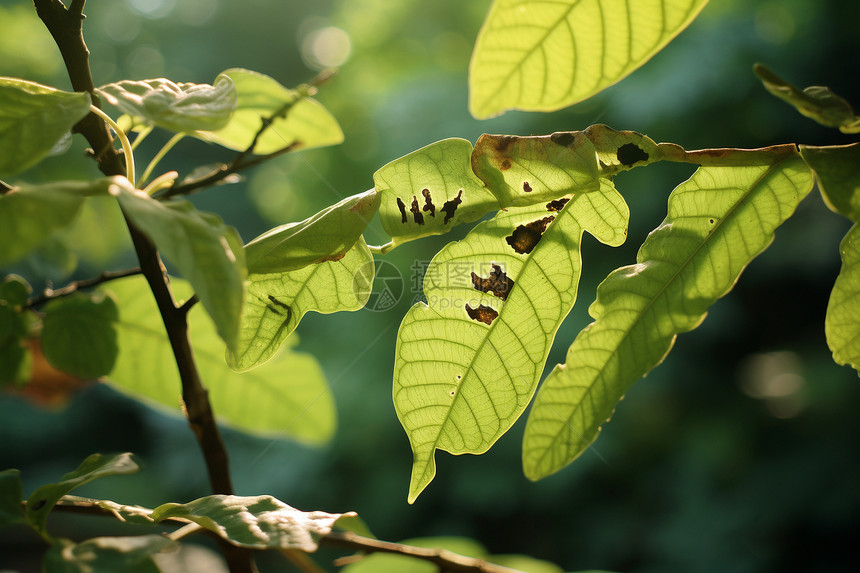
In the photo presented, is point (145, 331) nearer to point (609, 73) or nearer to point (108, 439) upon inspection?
point (609, 73)

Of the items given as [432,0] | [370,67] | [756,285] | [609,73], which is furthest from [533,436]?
[432,0]

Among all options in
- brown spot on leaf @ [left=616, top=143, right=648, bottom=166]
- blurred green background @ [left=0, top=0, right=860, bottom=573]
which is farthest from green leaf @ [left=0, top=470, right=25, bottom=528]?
blurred green background @ [left=0, top=0, right=860, bottom=573]

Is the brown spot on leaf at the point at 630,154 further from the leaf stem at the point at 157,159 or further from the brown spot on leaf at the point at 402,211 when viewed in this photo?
the leaf stem at the point at 157,159

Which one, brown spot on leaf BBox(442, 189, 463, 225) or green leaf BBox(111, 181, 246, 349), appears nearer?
green leaf BBox(111, 181, 246, 349)

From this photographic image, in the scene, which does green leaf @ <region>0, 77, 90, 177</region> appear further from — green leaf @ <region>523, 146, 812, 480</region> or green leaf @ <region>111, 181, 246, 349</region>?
green leaf @ <region>523, 146, 812, 480</region>

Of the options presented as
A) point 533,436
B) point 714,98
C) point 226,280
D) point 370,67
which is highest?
point 370,67

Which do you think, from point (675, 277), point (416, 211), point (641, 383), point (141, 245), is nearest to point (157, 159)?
point (141, 245)

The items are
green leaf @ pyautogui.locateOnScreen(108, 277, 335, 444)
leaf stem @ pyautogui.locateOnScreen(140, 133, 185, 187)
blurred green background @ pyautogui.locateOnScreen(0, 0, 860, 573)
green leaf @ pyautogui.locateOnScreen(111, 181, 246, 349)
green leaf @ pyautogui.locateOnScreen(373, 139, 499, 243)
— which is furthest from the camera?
blurred green background @ pyautogui.locateOnScreen(0, 0, 860, 573)
